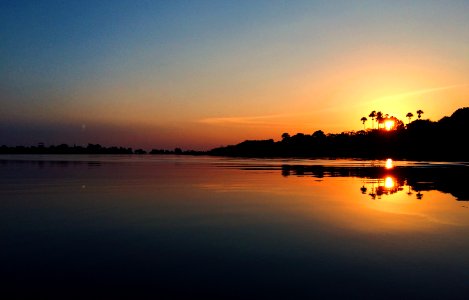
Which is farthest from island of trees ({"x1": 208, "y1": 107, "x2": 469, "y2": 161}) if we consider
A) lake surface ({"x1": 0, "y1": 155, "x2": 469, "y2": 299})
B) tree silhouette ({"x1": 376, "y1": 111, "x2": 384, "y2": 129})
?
lake surface ({"x1": 0, "y1": 155, "x2": 469, "y2": 299})

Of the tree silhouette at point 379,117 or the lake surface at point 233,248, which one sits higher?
the tree silhouette at point 379,117

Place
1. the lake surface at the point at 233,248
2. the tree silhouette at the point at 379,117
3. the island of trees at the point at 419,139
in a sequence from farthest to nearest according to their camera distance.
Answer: the tree silhouette at the point at 379,117, the island of trees at the point at 419,139, the lake surface at the point at 233,248

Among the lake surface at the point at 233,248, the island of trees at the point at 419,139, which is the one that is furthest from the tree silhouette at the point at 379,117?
the lake surface at the point at 233,248

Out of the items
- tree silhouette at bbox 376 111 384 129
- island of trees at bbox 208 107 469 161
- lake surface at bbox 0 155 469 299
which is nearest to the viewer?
lake surface at bbox 0 155 469 299

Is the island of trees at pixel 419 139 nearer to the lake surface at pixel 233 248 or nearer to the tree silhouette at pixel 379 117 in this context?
the tree silhouette at pixel 379 117

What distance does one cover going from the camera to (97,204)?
21.2 meters

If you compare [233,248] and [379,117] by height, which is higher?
[379,117]

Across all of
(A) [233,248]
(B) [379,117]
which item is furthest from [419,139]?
(A) [233,248]

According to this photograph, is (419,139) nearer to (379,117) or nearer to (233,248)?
(379,117)

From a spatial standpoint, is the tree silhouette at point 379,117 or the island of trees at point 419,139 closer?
the island of trees at point 419,139

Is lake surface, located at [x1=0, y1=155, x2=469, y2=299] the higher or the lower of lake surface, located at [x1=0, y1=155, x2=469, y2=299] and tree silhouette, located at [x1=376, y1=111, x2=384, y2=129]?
the lower

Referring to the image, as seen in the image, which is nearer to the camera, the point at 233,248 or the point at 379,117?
the point at 233,248

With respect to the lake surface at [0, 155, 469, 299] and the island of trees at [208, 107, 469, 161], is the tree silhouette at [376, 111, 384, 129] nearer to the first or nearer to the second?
the island of trees at [208, 107, 469, 161]

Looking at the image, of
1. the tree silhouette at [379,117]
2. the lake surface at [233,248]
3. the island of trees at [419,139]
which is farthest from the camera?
the tree silhouette at [379,117]
